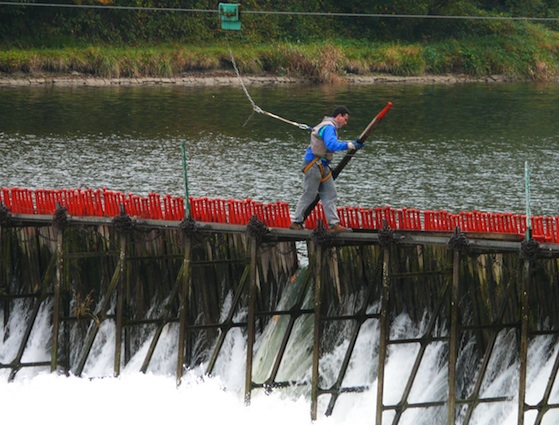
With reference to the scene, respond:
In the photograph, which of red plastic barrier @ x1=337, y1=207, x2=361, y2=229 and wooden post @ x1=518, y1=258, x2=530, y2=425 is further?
red plastic barrier @ x1=337, y1=207, x2=361, y2=229

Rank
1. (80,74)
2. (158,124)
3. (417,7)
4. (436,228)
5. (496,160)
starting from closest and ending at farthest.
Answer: (436,228), (496,160), (158,124), (80,74), (417,7)

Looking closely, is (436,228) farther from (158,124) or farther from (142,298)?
(158,124)

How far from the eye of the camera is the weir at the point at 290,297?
2498cm

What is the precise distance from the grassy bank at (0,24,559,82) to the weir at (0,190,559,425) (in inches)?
2134

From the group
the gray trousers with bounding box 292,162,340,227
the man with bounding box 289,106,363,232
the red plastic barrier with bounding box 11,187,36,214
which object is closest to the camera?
the man with bounding box 289,106,363,232

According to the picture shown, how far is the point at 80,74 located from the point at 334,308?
58411mm

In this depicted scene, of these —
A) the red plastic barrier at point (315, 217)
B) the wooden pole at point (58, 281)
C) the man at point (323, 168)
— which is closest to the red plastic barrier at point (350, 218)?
the red plastic barrier at point (315, 217)

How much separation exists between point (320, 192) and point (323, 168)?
62 centimetres

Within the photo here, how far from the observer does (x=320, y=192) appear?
1014 inches

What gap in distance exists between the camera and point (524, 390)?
23.9 m

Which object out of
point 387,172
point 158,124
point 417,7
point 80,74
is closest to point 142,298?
point 387,172

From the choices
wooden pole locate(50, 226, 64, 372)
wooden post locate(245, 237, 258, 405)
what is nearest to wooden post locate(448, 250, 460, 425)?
wooden post locate(245, 237, 258, 405)

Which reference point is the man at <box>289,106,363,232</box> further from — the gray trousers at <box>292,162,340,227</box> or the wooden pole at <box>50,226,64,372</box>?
the wooden pole at <box>50,226,64,372</box>

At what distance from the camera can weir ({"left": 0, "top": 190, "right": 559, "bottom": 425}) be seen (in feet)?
82.0
